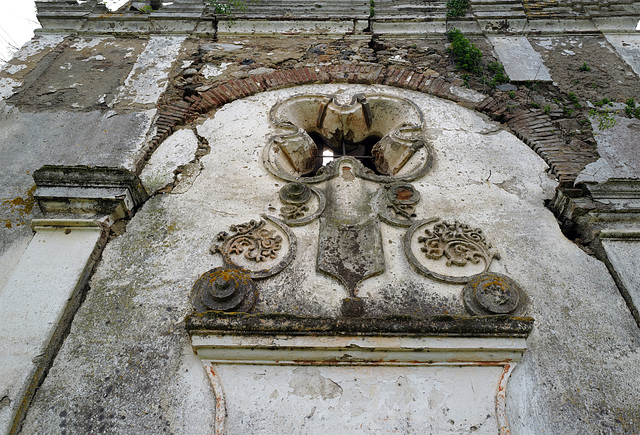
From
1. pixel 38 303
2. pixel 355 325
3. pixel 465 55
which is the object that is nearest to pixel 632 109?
pixel 465 55

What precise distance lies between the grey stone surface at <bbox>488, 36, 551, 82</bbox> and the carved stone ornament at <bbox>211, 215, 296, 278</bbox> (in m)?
3.16

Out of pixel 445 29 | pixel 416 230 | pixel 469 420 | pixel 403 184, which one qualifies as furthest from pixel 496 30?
pixel 469 420

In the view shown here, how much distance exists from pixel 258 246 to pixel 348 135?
Result: 1859 mm

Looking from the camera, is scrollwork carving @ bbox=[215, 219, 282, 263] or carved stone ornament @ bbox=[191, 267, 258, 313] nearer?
carved stone ornament @ bbox=[191, 267, 258, 313]

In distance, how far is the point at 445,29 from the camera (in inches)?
214

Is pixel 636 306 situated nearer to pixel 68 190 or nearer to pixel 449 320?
pixel 449 320

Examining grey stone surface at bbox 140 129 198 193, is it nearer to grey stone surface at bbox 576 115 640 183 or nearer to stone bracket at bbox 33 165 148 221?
stone bracket at bbox 33 165 148 221

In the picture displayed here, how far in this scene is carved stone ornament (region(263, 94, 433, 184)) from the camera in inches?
153

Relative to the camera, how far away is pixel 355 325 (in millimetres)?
2424

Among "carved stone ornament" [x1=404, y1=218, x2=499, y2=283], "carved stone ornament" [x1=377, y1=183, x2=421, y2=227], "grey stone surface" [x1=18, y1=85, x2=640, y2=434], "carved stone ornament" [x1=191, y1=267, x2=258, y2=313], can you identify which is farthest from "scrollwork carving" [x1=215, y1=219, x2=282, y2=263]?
"carved stone ornament" [x1=404, y1=218, x2=499, y2=283]

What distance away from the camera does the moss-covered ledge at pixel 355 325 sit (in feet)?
7.96

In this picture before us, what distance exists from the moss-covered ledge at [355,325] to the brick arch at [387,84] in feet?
5.44

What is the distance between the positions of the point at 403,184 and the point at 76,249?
2.44 m

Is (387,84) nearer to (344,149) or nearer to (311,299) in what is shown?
(344,149)
